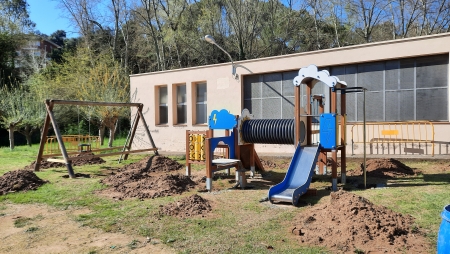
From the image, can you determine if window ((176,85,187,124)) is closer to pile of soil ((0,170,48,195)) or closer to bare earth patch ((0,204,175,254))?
pile of soil ((0,170,48,195))

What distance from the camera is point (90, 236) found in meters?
5.48

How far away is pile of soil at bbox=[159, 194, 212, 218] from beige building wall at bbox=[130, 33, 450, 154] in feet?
31.5

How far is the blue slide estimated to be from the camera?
7086mm

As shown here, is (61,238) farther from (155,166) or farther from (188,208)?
(155,166)

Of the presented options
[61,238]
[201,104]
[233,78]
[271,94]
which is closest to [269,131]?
[61,238]

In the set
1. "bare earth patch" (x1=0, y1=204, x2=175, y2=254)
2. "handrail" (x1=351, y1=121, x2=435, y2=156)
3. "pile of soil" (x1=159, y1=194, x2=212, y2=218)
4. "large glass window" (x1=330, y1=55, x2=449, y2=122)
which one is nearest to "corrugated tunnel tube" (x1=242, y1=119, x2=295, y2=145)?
"pile of soil" (x1=159, y1=194, x2=212, y2=218)

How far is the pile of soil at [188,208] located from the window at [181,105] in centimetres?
1353

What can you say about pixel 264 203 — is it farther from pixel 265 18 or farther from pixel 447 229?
pixel 265 18

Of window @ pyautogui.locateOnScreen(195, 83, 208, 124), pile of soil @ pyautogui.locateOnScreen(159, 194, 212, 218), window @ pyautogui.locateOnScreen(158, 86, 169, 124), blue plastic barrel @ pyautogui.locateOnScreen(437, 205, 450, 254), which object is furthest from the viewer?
window @ pyautogui.locateOnScreen(158, 86, 169, 124)

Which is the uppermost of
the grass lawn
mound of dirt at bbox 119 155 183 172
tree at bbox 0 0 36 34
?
tree at bbox 0 0 36 34

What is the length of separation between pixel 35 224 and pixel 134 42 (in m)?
29.2

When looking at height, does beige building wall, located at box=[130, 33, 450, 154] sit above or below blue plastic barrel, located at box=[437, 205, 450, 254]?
above

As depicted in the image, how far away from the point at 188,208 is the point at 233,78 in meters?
11.9

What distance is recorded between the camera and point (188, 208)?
6621 millimetres
